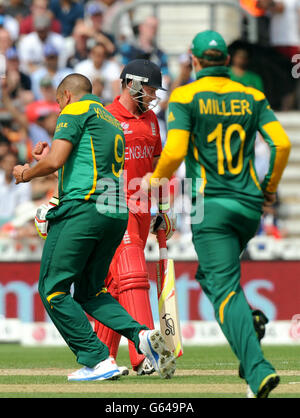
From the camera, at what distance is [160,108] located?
16188mm

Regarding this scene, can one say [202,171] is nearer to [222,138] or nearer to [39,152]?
[222,138]

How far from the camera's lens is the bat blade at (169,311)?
839cm

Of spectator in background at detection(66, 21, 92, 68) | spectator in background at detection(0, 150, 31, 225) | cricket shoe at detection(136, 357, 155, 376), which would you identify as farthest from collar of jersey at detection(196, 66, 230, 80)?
spectator in background at detection(66, 21, 92, 68)

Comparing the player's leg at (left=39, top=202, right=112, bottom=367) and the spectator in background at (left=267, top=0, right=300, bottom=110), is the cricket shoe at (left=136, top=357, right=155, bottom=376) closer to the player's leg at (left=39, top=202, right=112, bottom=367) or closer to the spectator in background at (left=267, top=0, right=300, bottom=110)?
the player's leg at (left=39, top=202, right=112, bottom=367)

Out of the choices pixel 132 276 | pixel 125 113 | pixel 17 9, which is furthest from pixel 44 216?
pixel 17 9

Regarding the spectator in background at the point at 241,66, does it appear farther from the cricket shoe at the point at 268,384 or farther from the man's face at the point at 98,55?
the cricket shoe at the point at 268,384

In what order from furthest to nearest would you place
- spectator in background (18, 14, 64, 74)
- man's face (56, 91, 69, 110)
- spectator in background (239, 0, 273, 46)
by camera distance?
spectator in background (239, 0, 273, 46)
spectator in background (18, 14, 64, 74)
man's face (56, 91, 69, 110)

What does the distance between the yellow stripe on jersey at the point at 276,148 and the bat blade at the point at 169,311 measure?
1.88m

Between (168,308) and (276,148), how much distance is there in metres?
2.15

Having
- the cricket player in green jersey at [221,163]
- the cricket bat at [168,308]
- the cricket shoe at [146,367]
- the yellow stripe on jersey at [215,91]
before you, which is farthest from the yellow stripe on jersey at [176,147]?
the cricket shoe at [146,367]

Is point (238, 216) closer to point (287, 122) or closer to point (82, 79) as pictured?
point (82, 79)

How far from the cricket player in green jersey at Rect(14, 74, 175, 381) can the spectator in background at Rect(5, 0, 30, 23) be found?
11.3 meters

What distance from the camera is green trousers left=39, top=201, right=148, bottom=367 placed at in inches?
296

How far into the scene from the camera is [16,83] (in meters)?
16.7
